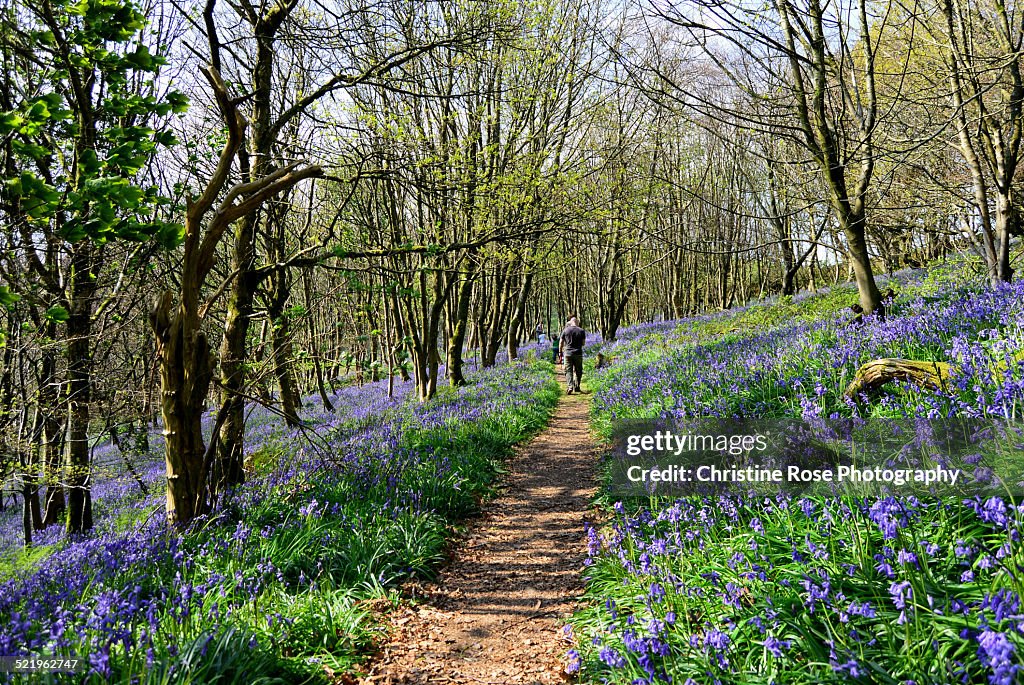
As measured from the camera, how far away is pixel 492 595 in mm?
5188

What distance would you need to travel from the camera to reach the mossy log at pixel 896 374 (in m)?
4.74

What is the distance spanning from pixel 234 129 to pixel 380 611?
15.2 ft

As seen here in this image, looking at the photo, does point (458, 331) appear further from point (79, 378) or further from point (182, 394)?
point (182, 394)

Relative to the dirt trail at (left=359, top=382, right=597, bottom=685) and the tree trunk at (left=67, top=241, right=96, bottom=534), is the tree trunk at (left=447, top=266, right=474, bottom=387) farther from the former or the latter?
the tree trunk at (left=67, top=241, right=96, bottom=534)

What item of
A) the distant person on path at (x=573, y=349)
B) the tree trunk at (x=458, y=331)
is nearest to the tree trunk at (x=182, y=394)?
the tree trunk at (x=458, y=331)

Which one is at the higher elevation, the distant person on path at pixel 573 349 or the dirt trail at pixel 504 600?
the distant person on path at pixel 573 349

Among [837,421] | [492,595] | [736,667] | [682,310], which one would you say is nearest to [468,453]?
[492,595]

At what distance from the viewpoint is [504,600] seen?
16.6 ft

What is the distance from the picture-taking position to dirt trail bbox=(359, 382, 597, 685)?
3982 mm

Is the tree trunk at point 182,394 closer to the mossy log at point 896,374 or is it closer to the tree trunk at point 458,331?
the mossy log at point 896,374

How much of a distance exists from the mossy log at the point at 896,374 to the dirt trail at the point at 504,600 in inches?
122

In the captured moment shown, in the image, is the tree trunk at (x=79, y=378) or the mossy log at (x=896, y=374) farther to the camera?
the tree trunk at (x=79, y=378)

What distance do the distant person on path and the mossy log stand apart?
10207 mm

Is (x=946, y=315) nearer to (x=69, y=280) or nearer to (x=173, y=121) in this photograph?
(x=69, y=280)
